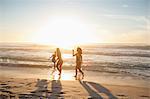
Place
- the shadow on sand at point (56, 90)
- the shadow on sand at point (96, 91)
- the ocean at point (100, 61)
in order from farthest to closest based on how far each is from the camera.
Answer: the ocean at point (100, 61), the shadow on sand at point (96, 91), the shadow on sand at point (56, 90)

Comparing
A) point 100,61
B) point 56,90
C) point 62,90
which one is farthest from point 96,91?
point 100,61

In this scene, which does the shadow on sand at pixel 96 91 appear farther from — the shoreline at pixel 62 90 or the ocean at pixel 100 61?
the ocean at pixel 100 61

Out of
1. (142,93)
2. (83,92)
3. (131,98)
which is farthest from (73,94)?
(142,93)

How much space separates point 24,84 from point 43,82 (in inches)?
32.9

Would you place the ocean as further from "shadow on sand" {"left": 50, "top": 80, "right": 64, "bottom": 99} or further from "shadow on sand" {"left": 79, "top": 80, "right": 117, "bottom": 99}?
"shadow on sand" {"left": 50, "top": 80, "right": 64, "bottom": 99}

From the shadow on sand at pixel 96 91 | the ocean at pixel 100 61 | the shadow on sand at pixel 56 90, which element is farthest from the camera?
the ocean at pixel 100 61

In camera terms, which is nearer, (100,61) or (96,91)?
(96,91)

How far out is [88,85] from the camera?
11.7 meters

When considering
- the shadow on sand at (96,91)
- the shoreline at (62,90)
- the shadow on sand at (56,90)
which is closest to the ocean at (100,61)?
the shadow on sand at (96,91)

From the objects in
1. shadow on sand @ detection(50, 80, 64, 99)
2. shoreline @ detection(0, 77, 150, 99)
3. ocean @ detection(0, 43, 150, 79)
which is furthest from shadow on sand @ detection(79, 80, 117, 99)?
ocean @ detection(0, 43, 150, 79)

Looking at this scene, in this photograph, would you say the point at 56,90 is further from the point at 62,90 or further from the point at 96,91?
the point at 96,91

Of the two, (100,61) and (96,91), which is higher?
(100,61)

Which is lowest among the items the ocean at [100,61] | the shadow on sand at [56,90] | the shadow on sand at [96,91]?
the shadow on sand at [96,91]

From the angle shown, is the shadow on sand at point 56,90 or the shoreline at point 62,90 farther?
the shoreline at point 62,90
